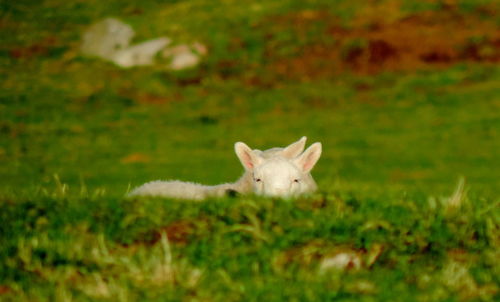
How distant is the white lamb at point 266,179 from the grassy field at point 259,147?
0.44 m

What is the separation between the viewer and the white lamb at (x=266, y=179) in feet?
36.4

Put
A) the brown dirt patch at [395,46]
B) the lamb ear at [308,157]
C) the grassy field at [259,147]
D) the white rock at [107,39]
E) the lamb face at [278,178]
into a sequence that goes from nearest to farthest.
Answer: the grassy field at [259,147] < the lamb face at [278,178] < the lamb ear at [308,157] < the brown dirt patch at [395,46] < the white rock at [107,39]

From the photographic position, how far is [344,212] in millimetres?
9125

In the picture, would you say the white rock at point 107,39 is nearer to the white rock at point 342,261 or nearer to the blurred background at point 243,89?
the blurred background at point 243,89

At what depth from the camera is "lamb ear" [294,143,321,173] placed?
11.6 meters

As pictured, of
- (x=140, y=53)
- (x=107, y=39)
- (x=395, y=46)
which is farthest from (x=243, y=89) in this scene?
(x=107, y=39)

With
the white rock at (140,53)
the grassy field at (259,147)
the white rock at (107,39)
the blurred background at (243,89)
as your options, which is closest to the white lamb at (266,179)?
the grassy field at (259,147)

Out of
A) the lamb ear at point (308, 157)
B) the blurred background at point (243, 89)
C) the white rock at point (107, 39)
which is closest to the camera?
the lamb ear at point (308, 157)

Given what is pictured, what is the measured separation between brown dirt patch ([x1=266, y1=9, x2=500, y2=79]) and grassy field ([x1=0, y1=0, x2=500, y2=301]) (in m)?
0.07

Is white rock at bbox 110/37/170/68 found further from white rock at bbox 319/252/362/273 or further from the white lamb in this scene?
white rock at bbox 319/252/362/273

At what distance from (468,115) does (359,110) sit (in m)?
3.15

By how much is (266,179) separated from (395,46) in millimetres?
28892

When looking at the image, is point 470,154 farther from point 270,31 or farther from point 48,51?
point 48,51

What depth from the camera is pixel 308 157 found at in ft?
38.3
